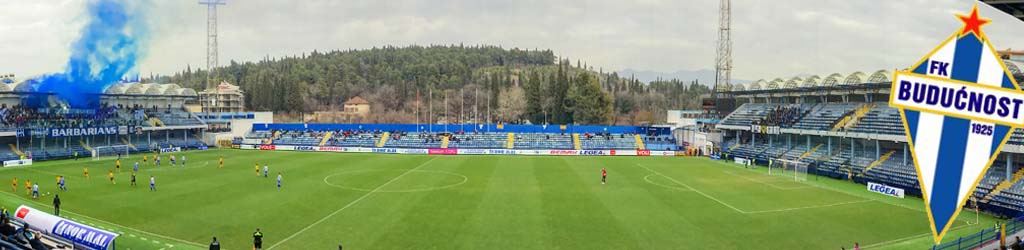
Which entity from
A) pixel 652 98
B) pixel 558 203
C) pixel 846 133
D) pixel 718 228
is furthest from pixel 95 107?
pixel 652 98

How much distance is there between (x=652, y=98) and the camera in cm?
17688

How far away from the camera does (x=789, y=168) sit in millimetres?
48344

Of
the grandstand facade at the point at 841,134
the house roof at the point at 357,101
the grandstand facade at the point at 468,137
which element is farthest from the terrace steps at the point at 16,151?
the house roof at the point at 357,101

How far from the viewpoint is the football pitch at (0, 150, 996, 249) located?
22797mm

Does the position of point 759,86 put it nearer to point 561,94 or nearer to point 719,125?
point 719,125

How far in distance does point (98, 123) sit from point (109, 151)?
14.4 feet

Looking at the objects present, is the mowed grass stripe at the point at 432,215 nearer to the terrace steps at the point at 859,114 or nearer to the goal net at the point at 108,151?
the terrace steps at the point at 859,114

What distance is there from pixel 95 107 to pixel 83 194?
38480 mm

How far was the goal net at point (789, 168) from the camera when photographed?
145ft

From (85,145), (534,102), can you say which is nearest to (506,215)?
(85,145)

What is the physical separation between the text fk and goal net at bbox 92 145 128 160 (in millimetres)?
64979

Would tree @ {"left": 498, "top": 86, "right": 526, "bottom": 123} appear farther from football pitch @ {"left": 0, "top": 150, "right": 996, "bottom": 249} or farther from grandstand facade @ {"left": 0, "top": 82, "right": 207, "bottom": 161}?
football pitch @ {"left": 0, "top": 150, "right": 996, "bottom": 249}

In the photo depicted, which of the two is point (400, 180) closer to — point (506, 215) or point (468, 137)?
point (506, 215)

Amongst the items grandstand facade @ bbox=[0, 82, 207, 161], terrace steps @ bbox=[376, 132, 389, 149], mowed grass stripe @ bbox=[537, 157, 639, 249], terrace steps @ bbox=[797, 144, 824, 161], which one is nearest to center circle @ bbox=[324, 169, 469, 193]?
mowed grass stripe @ bbox=[537, 157, 639, 249]
